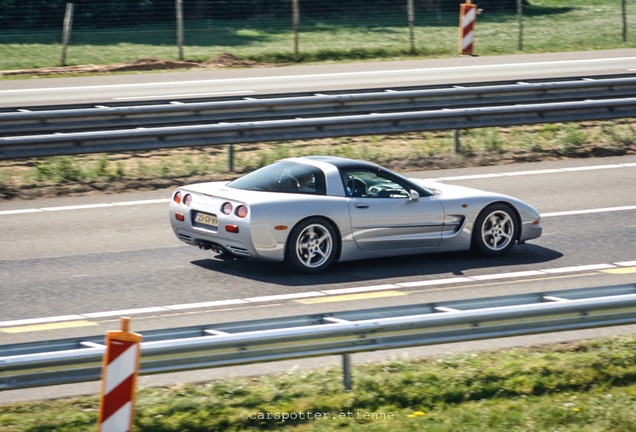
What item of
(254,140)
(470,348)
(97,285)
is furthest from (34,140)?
(470,348)

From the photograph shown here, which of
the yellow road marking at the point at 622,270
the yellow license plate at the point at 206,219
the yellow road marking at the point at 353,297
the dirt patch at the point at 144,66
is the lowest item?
the yellow road marking at the point at 353,297

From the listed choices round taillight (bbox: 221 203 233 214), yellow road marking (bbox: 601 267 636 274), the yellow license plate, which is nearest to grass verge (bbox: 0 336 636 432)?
yellow road marking (bbox: 601 267 636 274)

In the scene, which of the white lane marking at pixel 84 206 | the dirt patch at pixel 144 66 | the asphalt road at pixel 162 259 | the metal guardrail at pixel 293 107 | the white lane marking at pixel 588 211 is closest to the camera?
the asphalt road at pixel 162 259

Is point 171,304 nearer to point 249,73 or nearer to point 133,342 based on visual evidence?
point 133,342

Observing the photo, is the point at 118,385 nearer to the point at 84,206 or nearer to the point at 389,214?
the point at 389,214

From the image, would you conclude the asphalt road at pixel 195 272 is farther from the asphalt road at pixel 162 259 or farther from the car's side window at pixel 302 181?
the car's side window at pixel 302 181

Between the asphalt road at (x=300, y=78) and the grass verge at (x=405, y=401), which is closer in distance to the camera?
the grass verge at (x=405, y=401)

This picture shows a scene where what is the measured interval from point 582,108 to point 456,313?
1132cm

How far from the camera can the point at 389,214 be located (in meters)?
11.2

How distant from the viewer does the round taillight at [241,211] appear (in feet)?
34.8

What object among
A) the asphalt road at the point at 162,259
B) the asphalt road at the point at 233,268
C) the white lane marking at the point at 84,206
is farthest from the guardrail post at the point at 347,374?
the white lane marking at the point at 84,206

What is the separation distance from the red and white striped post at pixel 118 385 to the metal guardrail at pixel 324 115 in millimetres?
9296

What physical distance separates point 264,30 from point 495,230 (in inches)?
861

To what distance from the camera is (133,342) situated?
20.4 feet
